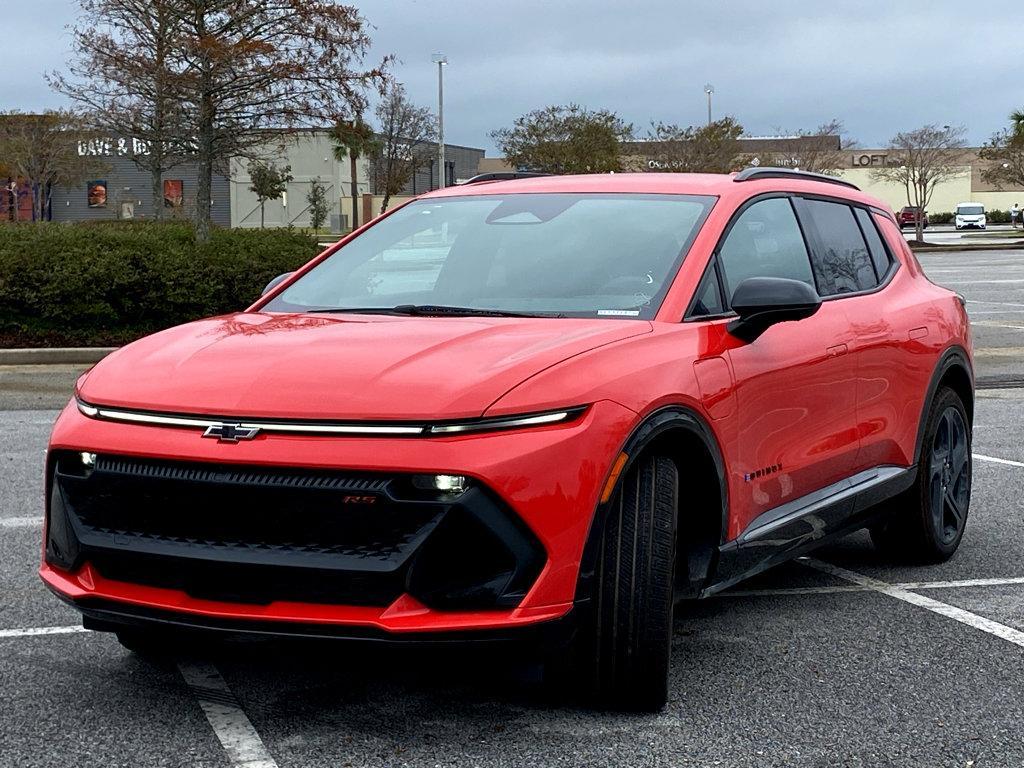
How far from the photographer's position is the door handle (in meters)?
5.48

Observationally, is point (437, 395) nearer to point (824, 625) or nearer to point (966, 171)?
point (824, 625)

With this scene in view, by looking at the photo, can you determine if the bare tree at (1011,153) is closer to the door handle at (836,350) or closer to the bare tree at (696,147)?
the bare tree at (696,147)

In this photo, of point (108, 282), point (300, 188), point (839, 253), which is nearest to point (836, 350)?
point (839, 253)

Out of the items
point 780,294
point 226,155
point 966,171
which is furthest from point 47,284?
point 966,171

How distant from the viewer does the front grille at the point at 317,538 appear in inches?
146

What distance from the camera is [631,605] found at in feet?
13.4

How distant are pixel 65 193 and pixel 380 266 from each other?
9738cm

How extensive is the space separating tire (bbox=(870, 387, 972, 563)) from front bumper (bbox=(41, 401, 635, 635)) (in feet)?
9.31

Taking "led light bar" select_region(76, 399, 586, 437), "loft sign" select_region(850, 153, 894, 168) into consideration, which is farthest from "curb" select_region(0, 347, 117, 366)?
"loft sign" select_region(850, 153, 894, 168)

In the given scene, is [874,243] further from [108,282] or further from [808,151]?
[808,151]

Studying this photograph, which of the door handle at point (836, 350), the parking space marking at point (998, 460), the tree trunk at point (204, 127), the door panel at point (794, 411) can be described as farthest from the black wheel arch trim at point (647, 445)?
the tree trunk at point (204, 127)

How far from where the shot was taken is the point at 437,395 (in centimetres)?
382

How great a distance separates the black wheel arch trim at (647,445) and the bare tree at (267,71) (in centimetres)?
1995

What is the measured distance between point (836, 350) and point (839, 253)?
0.76m
